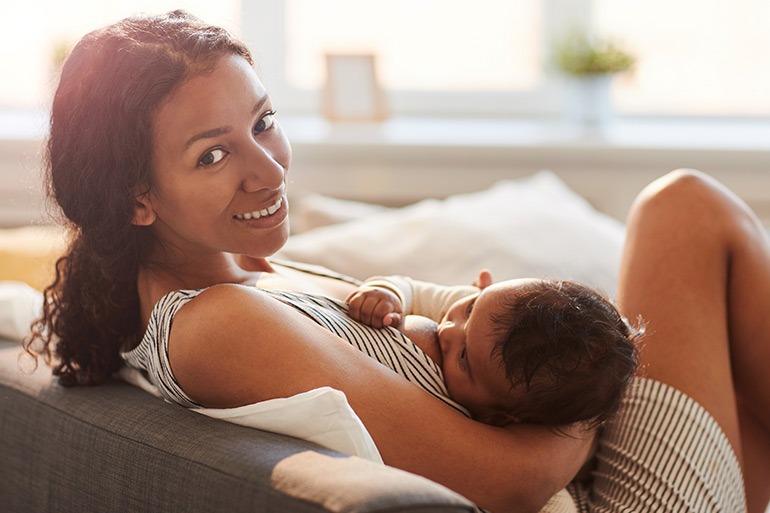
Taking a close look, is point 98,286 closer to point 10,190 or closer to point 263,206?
point 263,206

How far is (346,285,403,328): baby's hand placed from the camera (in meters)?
1.45

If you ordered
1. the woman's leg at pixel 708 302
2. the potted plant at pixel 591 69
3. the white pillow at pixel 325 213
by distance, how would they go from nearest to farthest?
the woman's leg at pixel 708 302 < the white pillow at pixel 325 213 < the potted plant at pixel 591 69

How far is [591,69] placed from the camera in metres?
3.07

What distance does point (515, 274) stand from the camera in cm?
206

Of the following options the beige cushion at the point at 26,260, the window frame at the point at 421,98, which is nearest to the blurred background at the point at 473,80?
the window frame at the point at 421,98

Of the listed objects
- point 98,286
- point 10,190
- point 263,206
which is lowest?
point 10,190

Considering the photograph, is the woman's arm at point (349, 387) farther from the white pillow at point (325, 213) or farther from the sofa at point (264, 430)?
the white pillow at point (325, 213)

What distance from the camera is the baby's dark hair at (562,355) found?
128 centimetres

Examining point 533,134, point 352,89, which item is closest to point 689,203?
point 533,134

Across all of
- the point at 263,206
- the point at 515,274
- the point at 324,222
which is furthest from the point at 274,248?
the point at 324,222

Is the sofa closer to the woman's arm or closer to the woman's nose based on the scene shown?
the woman's arm

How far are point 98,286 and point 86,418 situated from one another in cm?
21

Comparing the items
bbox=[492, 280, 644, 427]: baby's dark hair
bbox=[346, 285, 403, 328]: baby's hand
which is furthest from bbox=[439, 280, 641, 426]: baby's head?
bbox=[346, 285, 403, 328]: baby's hand

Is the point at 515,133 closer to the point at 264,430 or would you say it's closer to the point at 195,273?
the point at 195,273
